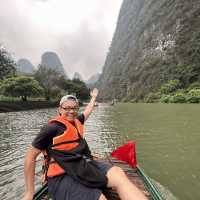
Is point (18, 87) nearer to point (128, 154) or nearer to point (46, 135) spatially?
point (128, 154)

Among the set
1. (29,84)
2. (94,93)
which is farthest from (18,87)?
(94,93)

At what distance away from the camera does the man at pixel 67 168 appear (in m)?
4.30

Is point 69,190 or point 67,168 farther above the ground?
point 67,168

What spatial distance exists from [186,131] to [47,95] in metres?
59.5

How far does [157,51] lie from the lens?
105312 mm

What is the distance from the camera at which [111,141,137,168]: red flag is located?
762cm

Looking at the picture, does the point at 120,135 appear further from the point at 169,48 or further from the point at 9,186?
the point at 169,48

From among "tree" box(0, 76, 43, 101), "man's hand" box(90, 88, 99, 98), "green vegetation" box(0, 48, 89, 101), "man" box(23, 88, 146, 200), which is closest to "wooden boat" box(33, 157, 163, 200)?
"man" box(23, 88, 146, 200)

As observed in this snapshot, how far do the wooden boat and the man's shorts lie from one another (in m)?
0.81

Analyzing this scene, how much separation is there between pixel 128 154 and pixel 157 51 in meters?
101

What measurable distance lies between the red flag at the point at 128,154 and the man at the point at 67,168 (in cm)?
306

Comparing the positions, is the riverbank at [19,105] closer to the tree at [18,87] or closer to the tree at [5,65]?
the tree at [18,87]

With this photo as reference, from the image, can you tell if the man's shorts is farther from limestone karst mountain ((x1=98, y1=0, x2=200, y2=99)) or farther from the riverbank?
limestone karst mountain ((x1=98, y1=0, x2=200, y2=99))

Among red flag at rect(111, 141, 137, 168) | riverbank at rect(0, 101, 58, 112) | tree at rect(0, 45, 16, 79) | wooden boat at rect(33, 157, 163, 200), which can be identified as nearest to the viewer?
wooden boat at rect(33, 157, 163, 200)
